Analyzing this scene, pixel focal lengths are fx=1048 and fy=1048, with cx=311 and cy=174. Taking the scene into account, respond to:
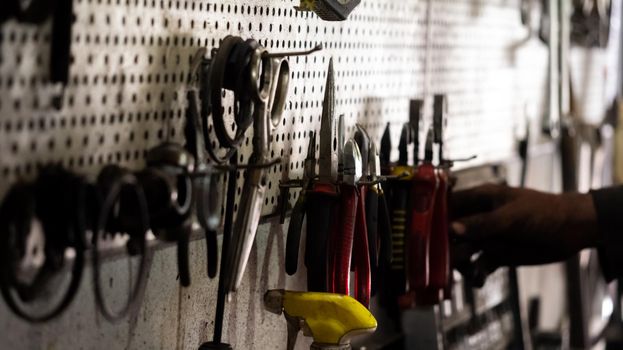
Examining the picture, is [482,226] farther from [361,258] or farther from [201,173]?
[201,173]

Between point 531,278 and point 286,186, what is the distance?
1.63 meters

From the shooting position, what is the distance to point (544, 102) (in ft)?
9.55

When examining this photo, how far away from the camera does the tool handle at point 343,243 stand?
140 cm

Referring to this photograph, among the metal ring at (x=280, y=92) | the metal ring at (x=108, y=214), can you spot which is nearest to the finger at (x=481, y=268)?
the metal ring at (x=280, y=92)

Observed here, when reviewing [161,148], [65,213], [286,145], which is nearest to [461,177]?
[286,145]

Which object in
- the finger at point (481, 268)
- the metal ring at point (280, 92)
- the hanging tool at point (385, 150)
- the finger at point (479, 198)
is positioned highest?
the metal ring at point (280, 92)

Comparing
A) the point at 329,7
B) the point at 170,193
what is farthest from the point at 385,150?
the point at 170,193

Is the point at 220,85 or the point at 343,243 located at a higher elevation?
the point at 220,85

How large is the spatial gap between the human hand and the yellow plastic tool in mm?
584

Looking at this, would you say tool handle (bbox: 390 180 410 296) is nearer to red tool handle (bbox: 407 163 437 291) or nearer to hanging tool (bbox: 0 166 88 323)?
red tool handle (bbox: 407 163 437 291)

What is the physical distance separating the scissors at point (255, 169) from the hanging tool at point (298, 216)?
12 cm

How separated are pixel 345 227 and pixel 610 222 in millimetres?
808

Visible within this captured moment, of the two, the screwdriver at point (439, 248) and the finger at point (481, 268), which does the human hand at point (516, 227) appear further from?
the screwdriver at point (439, 248)

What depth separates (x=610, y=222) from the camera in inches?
79.4
